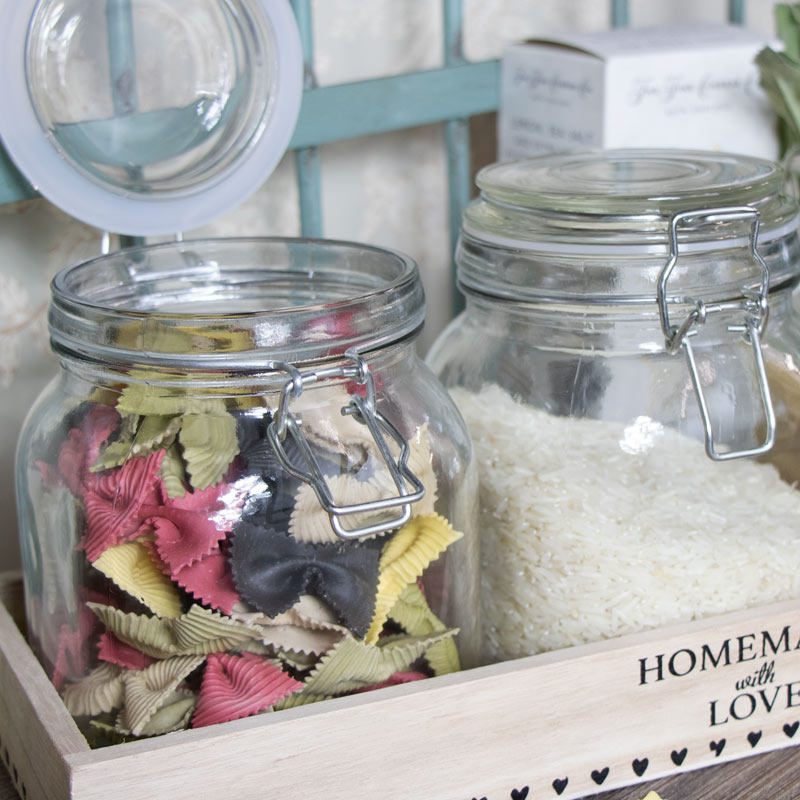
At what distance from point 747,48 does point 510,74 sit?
15 centimetres

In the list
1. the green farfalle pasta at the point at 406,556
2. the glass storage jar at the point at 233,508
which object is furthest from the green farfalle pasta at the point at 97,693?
the green farfalle pasta at the point at 406,556

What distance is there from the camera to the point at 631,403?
1.76ft

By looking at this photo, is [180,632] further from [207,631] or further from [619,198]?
[619,198]

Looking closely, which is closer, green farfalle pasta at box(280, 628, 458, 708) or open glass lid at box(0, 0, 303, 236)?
green farfalle pasta at box(280, 628, 458, 708)

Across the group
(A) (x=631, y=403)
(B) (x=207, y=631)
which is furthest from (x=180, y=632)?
(A) (x=631, y=403)

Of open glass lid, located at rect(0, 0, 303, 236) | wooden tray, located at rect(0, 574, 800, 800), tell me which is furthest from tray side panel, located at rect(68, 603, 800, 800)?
open glass lid, located at rect(0, 0, 303, 236)

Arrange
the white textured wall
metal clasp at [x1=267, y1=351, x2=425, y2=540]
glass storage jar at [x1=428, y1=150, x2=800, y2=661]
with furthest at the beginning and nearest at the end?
1. the white textured wall
2. glass storage jar at [x1=428, y1=150, x2=800, y2=661]
3. metal clasp at [x1=267, y1=351, x2=425, y2=540]

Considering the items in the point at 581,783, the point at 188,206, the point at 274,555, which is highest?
the point at 188,206

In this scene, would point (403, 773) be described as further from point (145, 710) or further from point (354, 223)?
point (354, 223)

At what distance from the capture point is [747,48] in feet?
2.41

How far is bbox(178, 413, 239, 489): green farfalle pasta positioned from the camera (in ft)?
1.49

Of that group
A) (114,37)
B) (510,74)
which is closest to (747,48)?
(510,74)

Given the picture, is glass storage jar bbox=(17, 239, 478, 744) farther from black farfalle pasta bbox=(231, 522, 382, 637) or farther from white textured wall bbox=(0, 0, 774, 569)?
white textured wall bbox=(0, 0, 774, 569)

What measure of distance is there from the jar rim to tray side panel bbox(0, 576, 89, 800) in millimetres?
139
